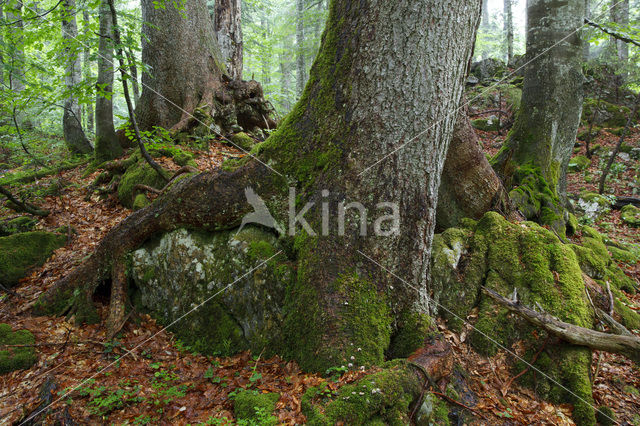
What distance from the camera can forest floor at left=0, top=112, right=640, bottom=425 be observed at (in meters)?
2.70

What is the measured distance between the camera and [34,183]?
23.5ft

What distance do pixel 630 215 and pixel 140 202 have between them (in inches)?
448

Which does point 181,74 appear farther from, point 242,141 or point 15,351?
point 15,351

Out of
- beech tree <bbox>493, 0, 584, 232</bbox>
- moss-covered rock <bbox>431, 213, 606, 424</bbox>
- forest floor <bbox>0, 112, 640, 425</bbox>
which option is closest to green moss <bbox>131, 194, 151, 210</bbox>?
forest floor <bbox>0, 112, 640, 425</bbox>

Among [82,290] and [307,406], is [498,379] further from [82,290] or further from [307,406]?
[82,290]

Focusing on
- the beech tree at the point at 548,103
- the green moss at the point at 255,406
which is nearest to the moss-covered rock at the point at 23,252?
the green moss at the point at 255,406

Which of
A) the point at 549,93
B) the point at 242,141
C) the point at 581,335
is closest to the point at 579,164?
the point at 549,93

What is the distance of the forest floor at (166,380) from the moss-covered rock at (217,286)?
176 millimetres

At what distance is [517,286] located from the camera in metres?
3.88

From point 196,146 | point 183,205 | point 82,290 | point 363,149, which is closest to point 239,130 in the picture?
point 196,146

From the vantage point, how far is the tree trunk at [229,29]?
359 inches

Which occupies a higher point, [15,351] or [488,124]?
[488,124]

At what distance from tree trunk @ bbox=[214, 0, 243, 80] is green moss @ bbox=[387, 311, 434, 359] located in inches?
323

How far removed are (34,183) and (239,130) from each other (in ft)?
15.2
